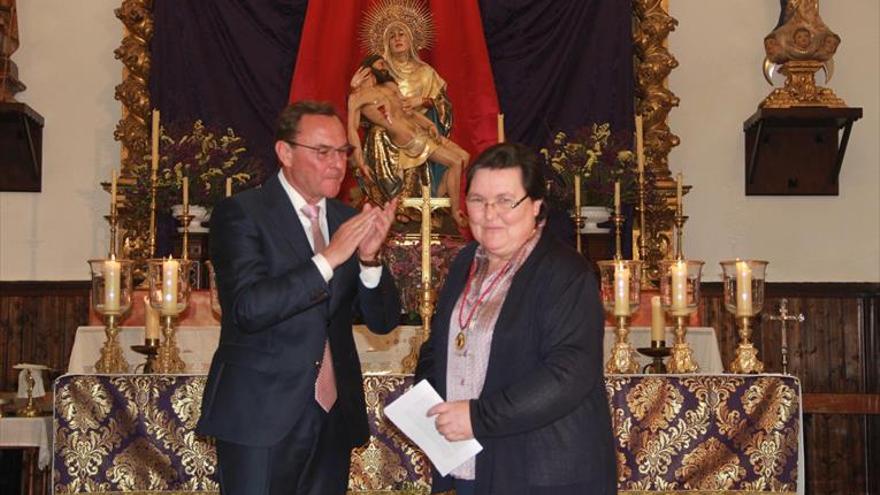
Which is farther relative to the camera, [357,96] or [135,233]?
[135,233]

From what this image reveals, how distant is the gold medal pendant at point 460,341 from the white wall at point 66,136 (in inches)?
211

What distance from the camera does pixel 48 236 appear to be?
26.2ft

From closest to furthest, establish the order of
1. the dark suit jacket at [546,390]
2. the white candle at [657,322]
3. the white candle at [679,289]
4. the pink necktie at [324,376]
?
1. the dark suit jacket at [546,390]
2. the pink necktie at [324,376]
3. the white candle at [679,289]
4. the white candle at [657,322]

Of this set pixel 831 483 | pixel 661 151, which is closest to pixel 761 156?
pixel 661 151

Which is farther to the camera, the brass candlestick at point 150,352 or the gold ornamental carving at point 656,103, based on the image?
the gold ornamental carving at point 656,103

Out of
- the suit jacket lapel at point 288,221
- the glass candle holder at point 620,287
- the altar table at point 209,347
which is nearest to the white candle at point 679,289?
the glass candle holder at point 620,287

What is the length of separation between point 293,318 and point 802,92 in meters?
5.21

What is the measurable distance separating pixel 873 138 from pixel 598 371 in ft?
19.0

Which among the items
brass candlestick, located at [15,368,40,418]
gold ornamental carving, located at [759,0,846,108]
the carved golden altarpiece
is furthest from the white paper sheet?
gold ornamental carving, located at [759,0,846,108]

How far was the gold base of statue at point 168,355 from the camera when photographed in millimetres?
4836

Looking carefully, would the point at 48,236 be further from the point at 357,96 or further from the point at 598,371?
the point at 598,371

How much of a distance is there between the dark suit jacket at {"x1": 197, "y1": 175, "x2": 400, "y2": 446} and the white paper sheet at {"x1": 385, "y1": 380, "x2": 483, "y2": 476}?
37 centimetres

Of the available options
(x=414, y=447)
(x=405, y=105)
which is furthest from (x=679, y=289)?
(x=405, y=105)

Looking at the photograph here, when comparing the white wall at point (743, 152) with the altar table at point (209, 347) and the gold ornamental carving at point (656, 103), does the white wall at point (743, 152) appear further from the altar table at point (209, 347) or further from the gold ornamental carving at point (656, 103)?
the altar table at point (209, 347)
